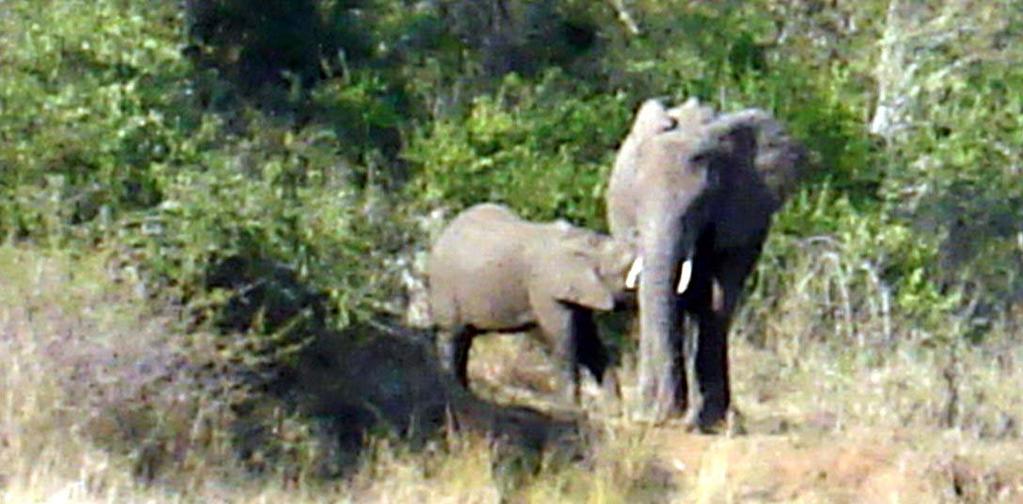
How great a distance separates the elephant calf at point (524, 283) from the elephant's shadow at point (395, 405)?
0.90 metres

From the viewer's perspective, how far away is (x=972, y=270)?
1944 cm

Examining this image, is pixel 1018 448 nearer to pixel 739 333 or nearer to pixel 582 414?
pixel 582 414

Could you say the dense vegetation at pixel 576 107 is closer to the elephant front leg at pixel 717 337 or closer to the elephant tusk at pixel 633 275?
the elephant tusk at pixel 633 275

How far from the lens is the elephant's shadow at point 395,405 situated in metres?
13.3

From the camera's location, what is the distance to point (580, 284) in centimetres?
1473

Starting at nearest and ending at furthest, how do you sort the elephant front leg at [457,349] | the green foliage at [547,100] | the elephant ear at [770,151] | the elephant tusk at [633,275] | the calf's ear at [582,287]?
the elephant tusk at [633,275], the elephant ear at [770,151], the calf's ear at [582,287], the elephant front leg at [457,349], the green foliage at [547,100]

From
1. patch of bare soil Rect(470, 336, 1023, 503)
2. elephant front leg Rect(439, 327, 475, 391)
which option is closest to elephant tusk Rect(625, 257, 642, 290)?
patch of bare soil Rect(470, 336, 1023, 503)

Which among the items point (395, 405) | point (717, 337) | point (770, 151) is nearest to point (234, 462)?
point (395, 405)

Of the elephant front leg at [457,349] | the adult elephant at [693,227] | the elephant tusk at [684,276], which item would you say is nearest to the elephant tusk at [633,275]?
the adult elephant at [693,227]

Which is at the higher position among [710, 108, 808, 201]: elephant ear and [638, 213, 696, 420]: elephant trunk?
[710, 108, 808, 201]: elephant ear

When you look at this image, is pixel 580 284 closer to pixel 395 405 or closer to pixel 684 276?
pixel 684 276

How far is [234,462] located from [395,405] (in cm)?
133

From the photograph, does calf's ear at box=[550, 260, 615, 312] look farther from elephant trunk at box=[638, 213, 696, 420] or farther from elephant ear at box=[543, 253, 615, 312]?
elephant trunk at box=[638, 213, 696, 420]

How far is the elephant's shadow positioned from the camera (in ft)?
43.6
